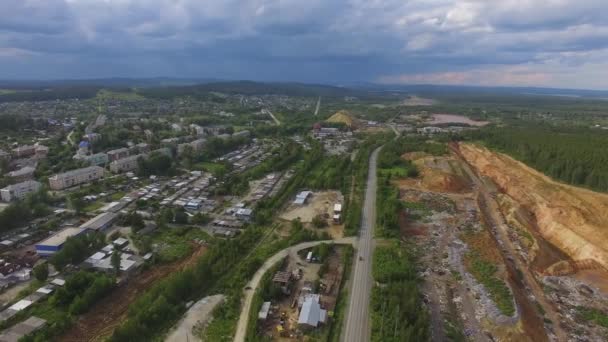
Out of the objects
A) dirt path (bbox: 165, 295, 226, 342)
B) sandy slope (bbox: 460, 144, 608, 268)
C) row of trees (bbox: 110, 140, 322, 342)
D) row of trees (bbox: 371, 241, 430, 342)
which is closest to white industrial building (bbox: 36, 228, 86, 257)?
row of trees (bbox: 110, 140, 322, 342)

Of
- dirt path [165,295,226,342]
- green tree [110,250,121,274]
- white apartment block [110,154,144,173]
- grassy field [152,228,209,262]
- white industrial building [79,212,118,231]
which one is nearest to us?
dirt path [165,295,226,342]

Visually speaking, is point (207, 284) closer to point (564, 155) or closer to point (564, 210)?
point (564, 210)

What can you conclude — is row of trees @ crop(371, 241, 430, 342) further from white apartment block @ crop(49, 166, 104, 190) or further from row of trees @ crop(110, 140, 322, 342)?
white apartment block @ crop(49, 166, 104, 190)

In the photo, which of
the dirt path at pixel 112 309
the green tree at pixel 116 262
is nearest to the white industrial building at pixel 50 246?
the green tree at pixel 116 262

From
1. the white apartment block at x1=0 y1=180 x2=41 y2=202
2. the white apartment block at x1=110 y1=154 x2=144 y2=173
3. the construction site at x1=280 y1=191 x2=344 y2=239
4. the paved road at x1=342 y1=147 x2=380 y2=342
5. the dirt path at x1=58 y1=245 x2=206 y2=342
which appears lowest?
the dirt path at x1=58 y1=245 x2=206 y2=342

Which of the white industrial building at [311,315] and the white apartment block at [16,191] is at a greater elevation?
the white apartment block at [16,191]

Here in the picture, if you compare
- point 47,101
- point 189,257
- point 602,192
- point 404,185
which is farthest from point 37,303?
point 47,101

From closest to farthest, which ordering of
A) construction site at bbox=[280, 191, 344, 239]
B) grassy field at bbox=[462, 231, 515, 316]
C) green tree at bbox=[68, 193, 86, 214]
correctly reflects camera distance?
grassy field at bbox=[462, 231, 515, 316], construction site at bbox=[280, 191, 344, 239], green tree at bbox=[68, 193, 86, 214]

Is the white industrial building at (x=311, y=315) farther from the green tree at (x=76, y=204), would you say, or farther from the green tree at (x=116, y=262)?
the green tree at (x=76, y=204)
